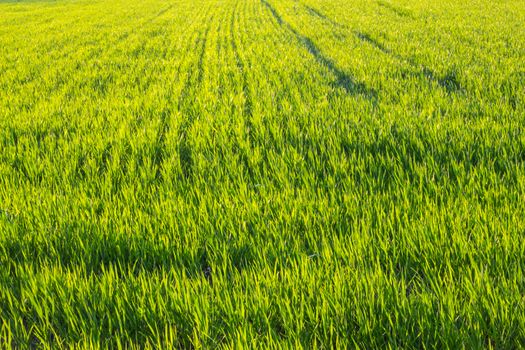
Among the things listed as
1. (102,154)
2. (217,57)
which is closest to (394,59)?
(217,57)

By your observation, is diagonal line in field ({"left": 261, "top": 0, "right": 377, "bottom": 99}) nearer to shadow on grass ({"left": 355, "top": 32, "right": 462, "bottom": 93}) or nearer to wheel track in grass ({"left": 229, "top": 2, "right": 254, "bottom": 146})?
shadow on grass ({"left": 355, "top": 32, "right": 462, "bottom": 93})

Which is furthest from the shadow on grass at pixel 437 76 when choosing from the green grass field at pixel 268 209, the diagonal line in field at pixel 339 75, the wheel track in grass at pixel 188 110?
the wheel track in grass at pixel 188 110

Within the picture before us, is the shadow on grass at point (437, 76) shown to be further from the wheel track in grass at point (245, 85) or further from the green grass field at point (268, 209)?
the wheel track in grass at point (245, 85)

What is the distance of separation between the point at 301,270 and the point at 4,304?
123 centimetres

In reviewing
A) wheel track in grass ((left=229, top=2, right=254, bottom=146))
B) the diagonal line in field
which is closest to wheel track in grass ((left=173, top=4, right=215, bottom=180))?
wheel track in grass ((left=229, top=2, right=254, bottom=146))

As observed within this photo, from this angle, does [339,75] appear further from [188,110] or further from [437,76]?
[188,110]

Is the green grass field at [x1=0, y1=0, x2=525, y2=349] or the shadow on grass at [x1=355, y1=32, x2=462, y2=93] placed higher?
the shadow on grass at [x1=355, y1=32, x2=462, y2=93]

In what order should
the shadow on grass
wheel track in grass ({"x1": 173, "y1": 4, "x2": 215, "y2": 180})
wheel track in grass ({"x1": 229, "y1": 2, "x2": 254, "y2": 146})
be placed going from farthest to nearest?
the shadow on grass → wheel track in grass ({"x1": 229, "y1": 2, "x2": 254, "y2": 146}) → wheel track in grass ({"x1": 173, "y1": 4, "x2": 215, "y2": 180})

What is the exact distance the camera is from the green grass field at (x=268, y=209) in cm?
155

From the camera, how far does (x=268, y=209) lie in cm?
238

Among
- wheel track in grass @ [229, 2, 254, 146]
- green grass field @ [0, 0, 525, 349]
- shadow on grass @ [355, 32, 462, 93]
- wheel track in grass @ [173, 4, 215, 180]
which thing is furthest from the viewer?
shadow on grass @ [355, 32, 462, 93]

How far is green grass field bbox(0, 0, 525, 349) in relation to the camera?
1551 millimetres

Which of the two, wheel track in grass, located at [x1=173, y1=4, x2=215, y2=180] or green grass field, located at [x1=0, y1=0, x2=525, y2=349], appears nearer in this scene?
green grass field, located at [x1=0, y1=0, x2=525, y2=349]

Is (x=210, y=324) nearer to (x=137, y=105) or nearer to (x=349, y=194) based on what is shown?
(x=349, y=194)
